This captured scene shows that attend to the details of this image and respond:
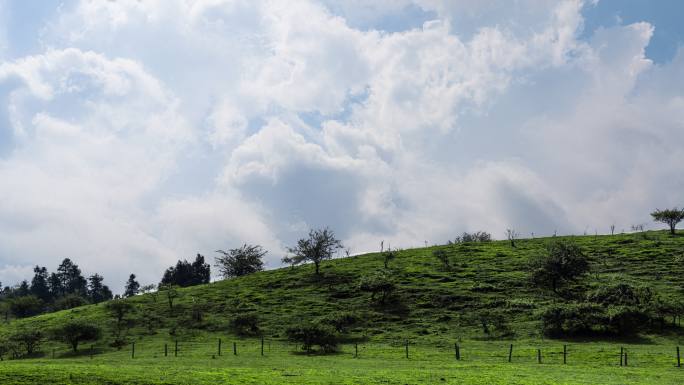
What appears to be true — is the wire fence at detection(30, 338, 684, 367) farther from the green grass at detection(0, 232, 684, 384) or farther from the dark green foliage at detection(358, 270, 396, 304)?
the dark green foliage at detection(358, 270, 396, 304)

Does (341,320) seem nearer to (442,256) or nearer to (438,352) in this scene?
(438,352)

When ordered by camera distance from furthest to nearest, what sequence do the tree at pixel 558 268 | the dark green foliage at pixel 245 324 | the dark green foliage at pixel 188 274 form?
the dark green foliage at pixel 188 274 < the tree at pixel 558 268 < the dark green foliage at pixel 245 324

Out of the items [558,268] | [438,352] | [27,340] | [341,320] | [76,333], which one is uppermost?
Result: [558,268]

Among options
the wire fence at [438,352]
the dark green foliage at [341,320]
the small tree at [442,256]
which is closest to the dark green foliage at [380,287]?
→ the dark green foliage at [341,320]

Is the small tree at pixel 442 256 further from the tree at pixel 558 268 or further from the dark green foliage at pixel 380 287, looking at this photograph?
the tree at pixel 558 268

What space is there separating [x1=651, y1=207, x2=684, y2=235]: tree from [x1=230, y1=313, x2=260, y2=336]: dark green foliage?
90.8m

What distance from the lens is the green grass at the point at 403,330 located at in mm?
36812

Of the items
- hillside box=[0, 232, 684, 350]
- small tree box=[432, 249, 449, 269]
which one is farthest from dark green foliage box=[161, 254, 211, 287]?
small tree box=[432, 249, 449, 269]

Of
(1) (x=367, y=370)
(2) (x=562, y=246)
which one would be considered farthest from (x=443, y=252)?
(1) (x=367, y=370)

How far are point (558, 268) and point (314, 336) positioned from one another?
43922 millimetres

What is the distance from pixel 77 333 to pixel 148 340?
8.84 metres

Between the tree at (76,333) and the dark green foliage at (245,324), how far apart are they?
18.2 m

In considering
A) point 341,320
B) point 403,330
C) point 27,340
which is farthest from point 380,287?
point 27,340

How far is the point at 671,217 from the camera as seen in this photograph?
10819cm
